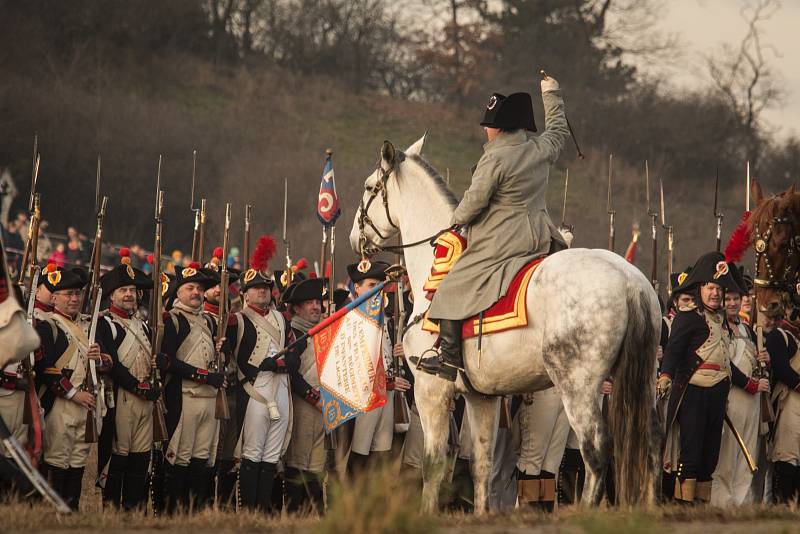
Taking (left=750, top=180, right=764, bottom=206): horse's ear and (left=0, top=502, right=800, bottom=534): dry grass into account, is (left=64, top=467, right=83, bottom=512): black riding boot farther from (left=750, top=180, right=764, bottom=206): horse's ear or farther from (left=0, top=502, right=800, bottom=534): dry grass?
(left=750, top=180, right=764, bottom=206): horse's ear

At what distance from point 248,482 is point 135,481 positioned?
1012mm

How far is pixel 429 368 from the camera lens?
9617mm

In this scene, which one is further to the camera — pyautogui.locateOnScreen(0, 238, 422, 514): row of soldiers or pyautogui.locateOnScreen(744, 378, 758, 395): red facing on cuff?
pyautogui.locateOnScreen(744, 378, 758, 395): red facing on cuff

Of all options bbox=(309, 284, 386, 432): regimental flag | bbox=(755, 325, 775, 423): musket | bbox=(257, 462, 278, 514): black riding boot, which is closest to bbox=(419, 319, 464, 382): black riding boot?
bbox=(309, 284, 386, 432): regimental flag

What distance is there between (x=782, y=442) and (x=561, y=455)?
242cm

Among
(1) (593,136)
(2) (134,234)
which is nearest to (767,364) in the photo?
(2) (134,234)

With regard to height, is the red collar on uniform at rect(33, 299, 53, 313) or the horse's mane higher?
the horse's mane

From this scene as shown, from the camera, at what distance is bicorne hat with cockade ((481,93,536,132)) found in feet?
31.6

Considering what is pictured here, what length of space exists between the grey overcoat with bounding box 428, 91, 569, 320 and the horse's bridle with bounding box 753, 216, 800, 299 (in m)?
1.62

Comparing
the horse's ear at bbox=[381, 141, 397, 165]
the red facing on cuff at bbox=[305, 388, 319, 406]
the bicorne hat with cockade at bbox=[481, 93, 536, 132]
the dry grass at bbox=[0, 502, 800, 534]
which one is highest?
the bicorne hat with cockade at bbox=[481, 93, 536, 132]

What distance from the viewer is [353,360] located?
429 inches

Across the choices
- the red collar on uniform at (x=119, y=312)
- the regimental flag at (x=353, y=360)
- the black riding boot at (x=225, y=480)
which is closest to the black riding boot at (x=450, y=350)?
the regimental flag at (x=353, y=360)

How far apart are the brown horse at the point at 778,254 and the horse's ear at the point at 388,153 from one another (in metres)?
2.91

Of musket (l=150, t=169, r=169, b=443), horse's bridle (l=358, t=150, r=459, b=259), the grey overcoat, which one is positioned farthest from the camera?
musket (l=150, t=169, r=169, b=443)
